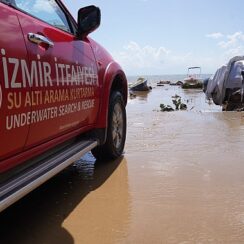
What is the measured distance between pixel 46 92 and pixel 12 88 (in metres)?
0.48

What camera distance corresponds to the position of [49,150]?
332 cm

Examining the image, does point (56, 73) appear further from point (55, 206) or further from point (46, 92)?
point (55, 206)

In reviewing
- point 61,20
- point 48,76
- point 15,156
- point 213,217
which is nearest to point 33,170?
point 15,156

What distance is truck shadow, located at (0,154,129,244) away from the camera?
2812 mm

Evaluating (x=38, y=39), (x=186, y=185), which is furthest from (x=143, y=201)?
(x=38, y=39)

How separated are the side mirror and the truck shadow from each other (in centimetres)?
147

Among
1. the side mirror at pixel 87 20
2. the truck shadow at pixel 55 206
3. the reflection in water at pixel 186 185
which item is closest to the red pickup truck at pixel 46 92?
the side mirror at pixel 87 20

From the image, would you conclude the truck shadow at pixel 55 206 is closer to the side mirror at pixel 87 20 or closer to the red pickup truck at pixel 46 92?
the red pickup truck at pixel 46 92

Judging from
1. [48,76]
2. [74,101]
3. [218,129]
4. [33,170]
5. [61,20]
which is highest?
[61,20]

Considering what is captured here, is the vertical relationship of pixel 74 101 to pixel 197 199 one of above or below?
above

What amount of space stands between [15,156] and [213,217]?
5.05 ft

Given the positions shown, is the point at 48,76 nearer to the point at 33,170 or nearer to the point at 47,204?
the point at 33,170

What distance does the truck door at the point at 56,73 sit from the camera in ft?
9.00

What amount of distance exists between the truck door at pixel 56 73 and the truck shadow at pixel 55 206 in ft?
1.95
